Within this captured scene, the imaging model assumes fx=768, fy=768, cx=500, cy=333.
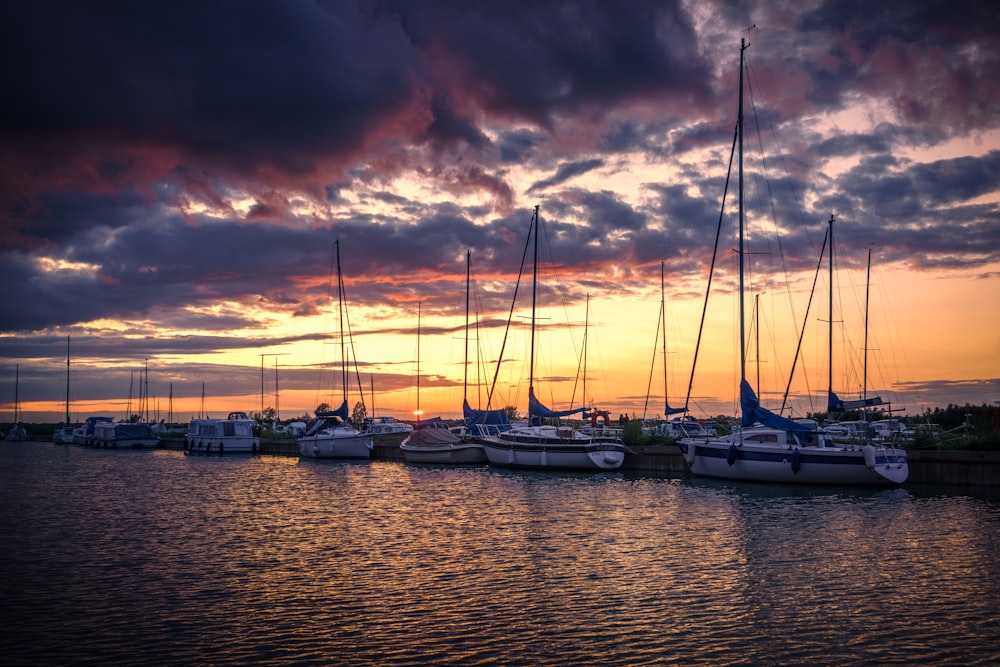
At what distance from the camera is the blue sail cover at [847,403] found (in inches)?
2177

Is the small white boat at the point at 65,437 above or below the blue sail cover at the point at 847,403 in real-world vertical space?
below

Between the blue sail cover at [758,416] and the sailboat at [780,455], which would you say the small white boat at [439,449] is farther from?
the blue sail cover at [758,416]

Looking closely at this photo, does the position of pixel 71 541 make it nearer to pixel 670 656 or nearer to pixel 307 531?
pixel 307 531

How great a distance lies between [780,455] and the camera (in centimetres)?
4403

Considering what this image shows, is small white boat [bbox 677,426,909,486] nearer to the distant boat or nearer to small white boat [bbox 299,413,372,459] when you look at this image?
the distant boat

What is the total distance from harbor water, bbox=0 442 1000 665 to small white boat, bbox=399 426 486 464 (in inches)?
998

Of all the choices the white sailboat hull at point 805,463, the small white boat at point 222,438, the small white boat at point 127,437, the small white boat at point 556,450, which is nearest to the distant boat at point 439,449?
the small white boat at point 556,450

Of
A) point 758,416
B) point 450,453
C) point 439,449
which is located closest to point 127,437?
point 439,449

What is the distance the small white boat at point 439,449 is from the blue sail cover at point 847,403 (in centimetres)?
2825

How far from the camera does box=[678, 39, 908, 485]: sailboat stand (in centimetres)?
4191

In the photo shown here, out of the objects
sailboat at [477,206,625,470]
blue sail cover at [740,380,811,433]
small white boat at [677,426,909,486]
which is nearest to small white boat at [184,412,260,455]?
sailboat at [477,206,625,470]

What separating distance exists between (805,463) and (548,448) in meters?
20.4

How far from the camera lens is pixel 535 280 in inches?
2741

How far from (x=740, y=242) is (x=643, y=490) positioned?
1725 cm
